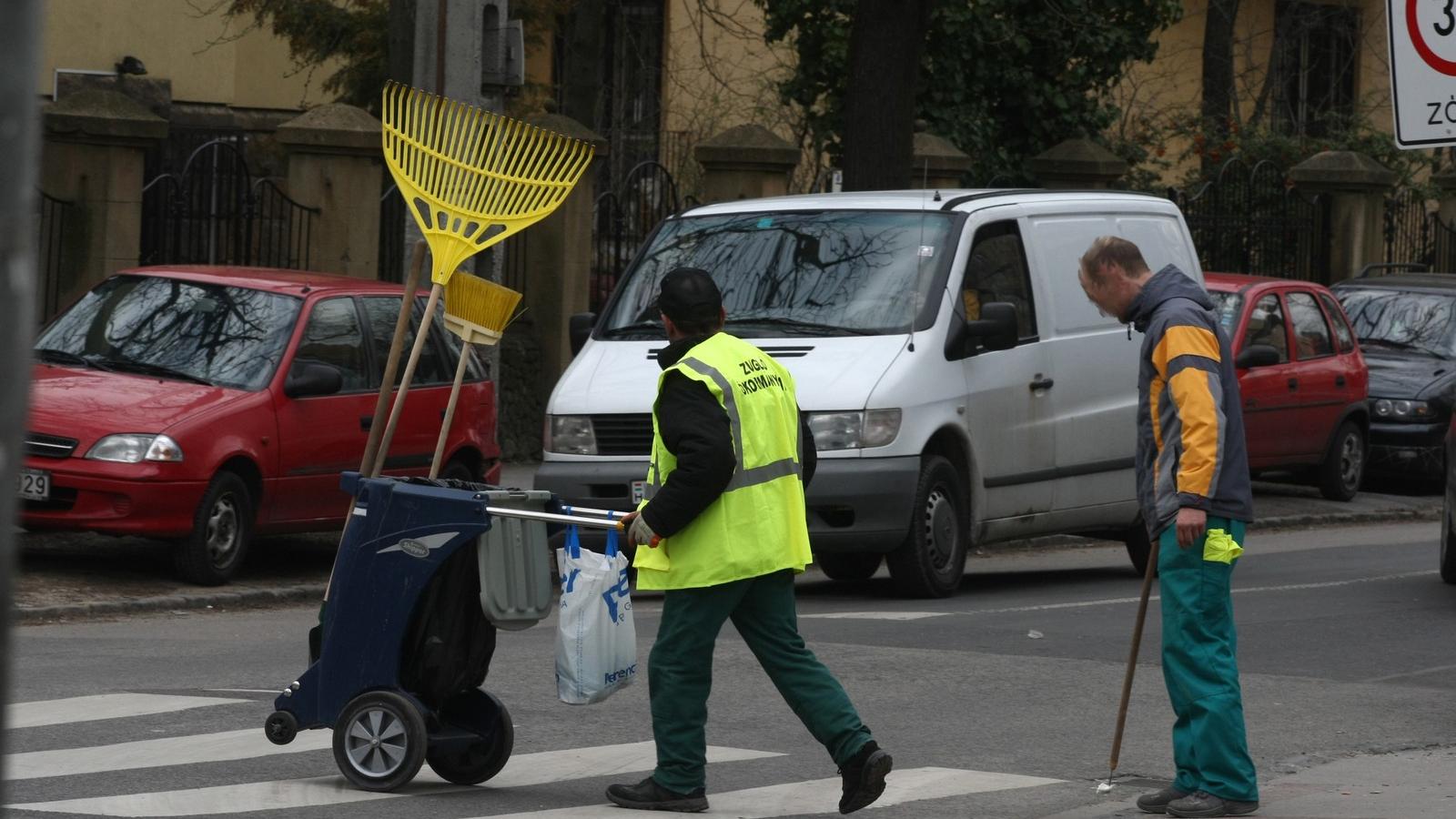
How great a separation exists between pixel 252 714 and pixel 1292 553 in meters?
9.49

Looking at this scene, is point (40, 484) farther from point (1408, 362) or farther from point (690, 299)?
point (1408, 362)

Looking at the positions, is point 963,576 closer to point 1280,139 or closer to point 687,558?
point 687,558

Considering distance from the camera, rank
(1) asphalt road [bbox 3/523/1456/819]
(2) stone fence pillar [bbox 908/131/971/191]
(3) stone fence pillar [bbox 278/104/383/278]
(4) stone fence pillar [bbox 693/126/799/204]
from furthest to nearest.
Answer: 1. (2) stone fence pillar [bbox 908/131/971/191]
2. (4) stone fence pillar [bbox 693/126/799/204]
3. (3) stone fence pillar [bbox 278/104/383/278]
4. (1) asphalt road [bbox 3/523/1456/819]

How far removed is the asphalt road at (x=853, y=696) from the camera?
→ 22.4ft

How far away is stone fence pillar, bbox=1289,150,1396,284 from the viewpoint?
26.5m

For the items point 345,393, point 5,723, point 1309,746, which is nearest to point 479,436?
point 345,393

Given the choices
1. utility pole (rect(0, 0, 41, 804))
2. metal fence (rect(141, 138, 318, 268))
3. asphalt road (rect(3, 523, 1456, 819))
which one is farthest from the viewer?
metal fence (rect(141, 138, 318, 268))

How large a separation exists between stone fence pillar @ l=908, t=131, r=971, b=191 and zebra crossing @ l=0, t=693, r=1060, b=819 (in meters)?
14.8

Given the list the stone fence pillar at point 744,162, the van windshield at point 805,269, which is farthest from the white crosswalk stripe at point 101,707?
the stone fence pillar at point 744,162

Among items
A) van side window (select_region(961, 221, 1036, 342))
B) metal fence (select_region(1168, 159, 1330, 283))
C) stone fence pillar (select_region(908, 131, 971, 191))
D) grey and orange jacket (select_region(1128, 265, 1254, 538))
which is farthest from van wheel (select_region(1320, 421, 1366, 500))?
grey and orange jacket (select_region(1128, 265, 1254, 538))

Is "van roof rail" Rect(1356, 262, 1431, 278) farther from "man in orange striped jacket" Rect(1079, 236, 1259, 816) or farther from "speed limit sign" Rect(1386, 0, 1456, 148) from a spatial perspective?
"man in orange striped jacket" Rect(1079, 236, 1259, 816)

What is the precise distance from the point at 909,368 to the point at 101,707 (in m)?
4.95

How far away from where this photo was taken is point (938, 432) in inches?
466

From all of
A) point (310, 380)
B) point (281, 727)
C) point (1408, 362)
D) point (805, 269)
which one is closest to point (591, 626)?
point (281, 727)
